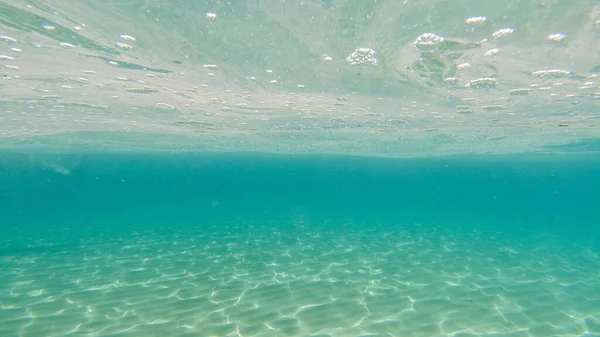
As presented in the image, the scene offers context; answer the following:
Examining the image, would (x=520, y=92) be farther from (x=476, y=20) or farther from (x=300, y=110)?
(x=300, y=110)

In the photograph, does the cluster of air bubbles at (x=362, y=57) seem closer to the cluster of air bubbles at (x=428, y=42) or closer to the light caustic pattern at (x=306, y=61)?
the light caustic pattern at (x=306, y=61)

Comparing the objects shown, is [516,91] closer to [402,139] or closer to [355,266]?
[355,266]

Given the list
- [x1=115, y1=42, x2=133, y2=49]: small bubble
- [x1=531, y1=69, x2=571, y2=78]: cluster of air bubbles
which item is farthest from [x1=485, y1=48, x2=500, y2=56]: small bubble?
[x1=115, y1=42, x2=133, y2=49]: small bubble

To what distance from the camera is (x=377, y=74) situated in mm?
11469

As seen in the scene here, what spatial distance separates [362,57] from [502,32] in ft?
12.5

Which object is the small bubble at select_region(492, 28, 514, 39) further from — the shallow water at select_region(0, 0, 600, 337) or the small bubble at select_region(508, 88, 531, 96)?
the small bubble at select_region(508, 88, 531, 96)

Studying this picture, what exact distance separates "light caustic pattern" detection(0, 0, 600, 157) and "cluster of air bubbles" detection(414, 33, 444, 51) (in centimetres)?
6

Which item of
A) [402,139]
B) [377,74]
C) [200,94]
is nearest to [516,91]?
[377,74]

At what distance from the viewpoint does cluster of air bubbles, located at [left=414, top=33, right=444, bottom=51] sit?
8375 mm

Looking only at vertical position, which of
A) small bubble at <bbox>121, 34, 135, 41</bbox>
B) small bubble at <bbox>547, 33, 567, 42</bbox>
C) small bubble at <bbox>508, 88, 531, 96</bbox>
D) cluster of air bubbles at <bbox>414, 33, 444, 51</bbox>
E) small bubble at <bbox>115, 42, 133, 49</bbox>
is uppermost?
small bubble at <bbox>121, 34, 135, 41</bbox>

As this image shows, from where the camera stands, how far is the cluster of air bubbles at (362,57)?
946cm

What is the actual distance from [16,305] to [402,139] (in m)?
27.8

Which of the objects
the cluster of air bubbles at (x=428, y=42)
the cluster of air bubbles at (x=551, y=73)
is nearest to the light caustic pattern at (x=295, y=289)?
the cluster of air bubbles at (x=551, y=73)

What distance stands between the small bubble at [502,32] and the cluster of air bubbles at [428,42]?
4.25ft
